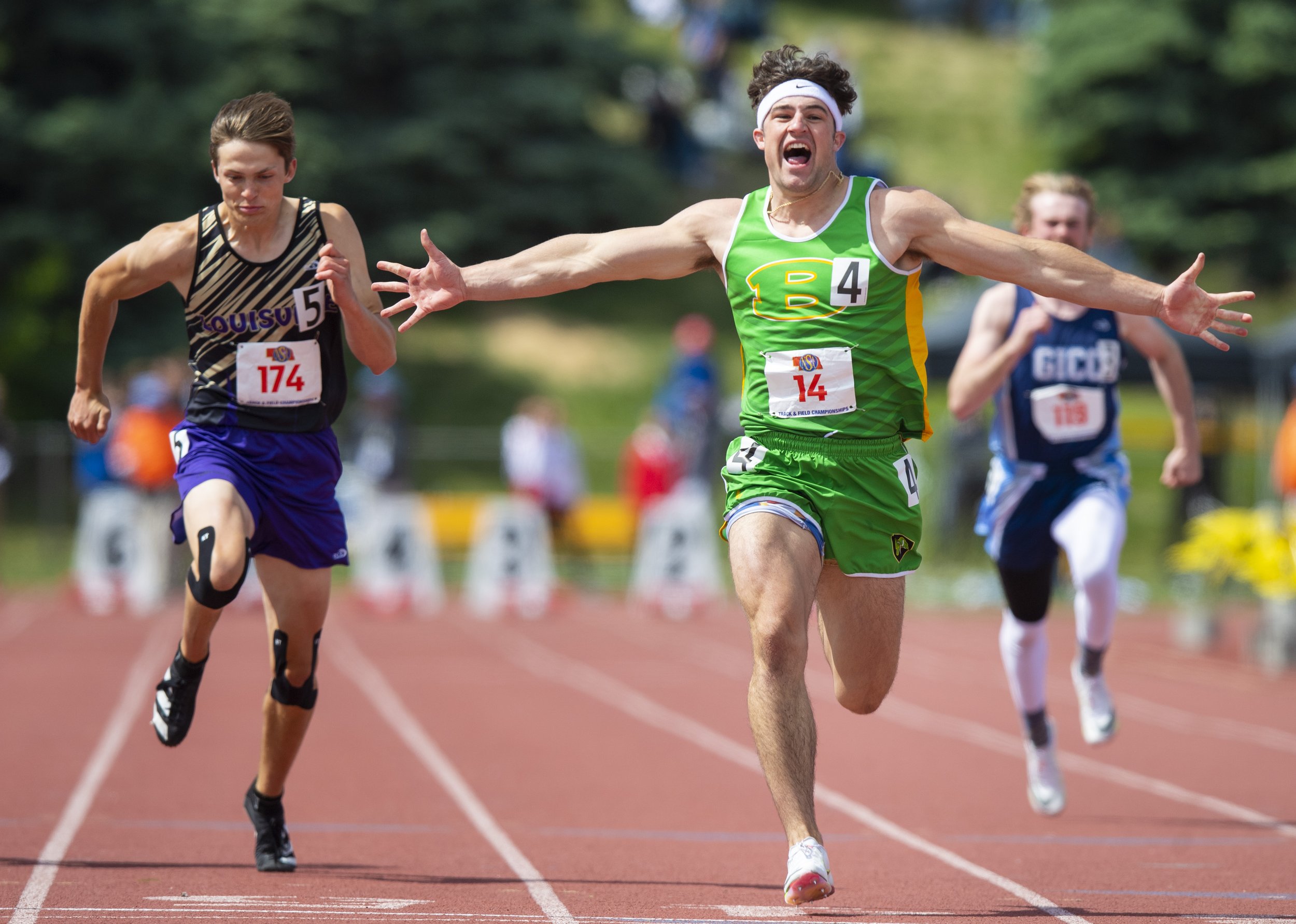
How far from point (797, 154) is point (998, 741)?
215 inches

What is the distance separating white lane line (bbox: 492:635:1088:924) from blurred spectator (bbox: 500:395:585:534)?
11.1ft

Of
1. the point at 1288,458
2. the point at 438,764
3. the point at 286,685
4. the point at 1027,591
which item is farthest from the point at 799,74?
the point at 1288,458

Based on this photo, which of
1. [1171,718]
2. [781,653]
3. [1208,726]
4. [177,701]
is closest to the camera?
[781,653]

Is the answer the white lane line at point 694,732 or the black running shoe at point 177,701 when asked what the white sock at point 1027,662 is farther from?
the black running shoe at point 177,701

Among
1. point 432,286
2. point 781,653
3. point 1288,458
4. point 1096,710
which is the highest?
point 432,286

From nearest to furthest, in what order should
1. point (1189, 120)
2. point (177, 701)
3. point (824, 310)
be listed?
point (824, 310), point (177, 701), point (1189, 120)

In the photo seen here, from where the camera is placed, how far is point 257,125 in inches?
214

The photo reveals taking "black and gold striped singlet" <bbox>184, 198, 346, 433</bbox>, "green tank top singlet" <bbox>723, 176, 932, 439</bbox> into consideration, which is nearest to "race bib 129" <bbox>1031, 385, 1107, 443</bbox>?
"green tank top singlet" <bbox>723, 176, 932, 439</bbox>

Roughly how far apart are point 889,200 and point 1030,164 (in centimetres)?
3589

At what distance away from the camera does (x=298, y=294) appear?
18.3 ft

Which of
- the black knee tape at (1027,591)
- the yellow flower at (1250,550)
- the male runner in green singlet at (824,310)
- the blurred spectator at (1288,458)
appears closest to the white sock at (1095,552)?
the black knee tape at (1027,591)

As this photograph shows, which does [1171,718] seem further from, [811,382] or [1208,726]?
[811,382]

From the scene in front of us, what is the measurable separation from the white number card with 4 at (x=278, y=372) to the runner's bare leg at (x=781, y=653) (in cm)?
155

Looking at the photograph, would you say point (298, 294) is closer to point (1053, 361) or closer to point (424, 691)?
point (1053, 361)
